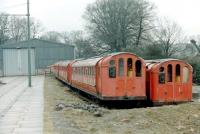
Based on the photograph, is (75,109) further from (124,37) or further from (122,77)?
(124,37)

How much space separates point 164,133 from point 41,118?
521 cm

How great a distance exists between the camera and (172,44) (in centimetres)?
8200

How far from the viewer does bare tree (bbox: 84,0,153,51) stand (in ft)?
255

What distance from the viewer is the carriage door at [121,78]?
77.7 ft

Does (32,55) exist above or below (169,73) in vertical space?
above

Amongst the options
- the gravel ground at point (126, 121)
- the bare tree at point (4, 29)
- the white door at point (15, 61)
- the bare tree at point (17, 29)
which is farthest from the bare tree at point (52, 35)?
the gravel ground at point (126, 121)

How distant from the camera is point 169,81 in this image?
79.9ft

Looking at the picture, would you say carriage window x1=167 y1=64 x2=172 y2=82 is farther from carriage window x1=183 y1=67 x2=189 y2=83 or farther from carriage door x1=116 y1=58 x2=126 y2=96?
carriage door x1=116 y1=58 x2=126 y2=96

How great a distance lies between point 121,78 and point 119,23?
5453cm

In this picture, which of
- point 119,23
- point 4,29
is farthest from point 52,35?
point 119,23

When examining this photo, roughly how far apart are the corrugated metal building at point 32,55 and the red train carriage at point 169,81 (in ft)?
188

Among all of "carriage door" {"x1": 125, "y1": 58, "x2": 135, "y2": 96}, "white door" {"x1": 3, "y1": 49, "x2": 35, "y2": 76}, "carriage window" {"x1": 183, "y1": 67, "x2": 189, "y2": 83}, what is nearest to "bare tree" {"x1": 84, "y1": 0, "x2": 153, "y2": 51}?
"white door" {"x1": 3, "y1": 49, "x2": 35, "y2": 76}

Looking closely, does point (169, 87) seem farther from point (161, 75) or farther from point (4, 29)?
point (4, 29)

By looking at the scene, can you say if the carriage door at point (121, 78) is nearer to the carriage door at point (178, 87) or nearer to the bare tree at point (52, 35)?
the carriage door at point (178, 87)
